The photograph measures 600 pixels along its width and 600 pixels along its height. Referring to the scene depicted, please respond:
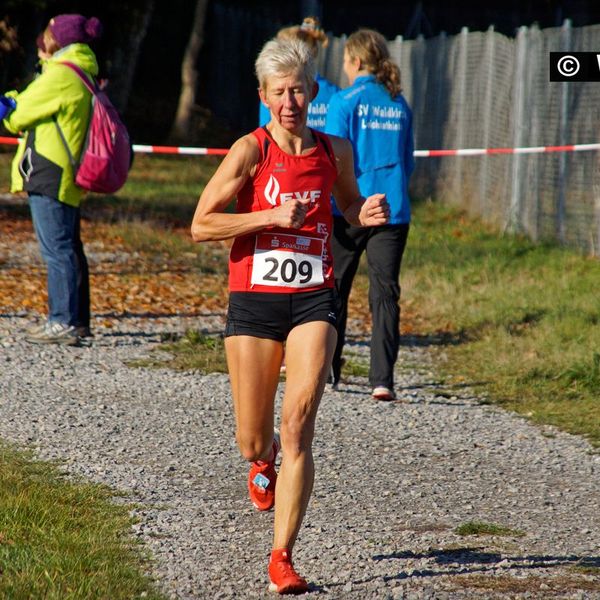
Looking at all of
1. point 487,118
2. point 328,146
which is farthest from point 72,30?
point 487,118

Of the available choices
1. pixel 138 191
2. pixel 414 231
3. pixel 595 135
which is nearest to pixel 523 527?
pixel 595 135

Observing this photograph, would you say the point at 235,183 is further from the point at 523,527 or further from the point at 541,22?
the point at 541,22

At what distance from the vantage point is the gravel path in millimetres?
5148

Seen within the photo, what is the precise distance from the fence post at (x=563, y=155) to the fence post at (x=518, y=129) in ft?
3.66

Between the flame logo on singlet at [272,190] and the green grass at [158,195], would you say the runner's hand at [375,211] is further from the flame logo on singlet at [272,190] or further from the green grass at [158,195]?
the green grass at [158,195]

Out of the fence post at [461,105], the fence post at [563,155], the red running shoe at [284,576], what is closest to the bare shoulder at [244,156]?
the red running shoe at [284,576]

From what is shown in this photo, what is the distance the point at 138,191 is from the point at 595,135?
8958mm

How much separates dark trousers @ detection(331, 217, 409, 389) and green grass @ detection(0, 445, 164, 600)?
2760 mm

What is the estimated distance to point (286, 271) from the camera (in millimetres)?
5215

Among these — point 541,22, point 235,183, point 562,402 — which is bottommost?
point 562,402

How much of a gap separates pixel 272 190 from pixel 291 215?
1.10ft

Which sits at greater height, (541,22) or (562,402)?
(541,22)

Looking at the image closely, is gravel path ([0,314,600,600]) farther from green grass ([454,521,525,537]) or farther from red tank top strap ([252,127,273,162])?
red tank top strap ([252,127,273,162])

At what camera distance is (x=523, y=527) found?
5.92 m
